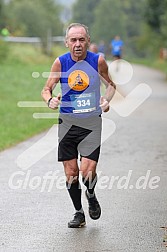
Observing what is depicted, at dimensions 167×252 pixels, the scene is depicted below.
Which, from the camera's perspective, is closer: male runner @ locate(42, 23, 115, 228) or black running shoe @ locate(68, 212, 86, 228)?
male runner @ locate(42, 23, 115, 228)

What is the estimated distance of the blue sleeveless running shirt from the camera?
804 cm

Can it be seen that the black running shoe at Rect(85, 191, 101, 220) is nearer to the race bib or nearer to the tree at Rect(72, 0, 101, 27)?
the race bib

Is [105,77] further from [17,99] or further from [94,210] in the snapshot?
[17,99]

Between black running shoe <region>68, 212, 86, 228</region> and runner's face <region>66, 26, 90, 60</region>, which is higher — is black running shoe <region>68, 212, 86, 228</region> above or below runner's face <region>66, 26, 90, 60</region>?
below

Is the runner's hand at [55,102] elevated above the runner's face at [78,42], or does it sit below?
below

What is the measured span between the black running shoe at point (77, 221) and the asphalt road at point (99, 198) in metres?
0.08

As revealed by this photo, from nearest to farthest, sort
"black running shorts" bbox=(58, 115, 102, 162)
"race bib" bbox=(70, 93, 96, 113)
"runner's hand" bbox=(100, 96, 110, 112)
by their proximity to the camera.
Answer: "runner's hand" bbox=(100, 96, 110, 112), "race bib" bbox=(70, 93, 96, 113), "black running shorts" bbox=(58, 115, 102, 162)

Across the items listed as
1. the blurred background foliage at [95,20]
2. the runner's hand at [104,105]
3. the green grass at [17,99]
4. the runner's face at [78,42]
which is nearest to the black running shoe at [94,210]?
the runner's hand at [104,105]

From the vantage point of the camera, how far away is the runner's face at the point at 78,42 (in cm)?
795

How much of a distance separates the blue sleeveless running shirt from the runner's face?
92 mm

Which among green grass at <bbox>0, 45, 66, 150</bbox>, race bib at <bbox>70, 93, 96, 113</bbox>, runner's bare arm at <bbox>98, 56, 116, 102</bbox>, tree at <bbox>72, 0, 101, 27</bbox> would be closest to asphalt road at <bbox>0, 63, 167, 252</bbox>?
Answer: green grass at <bbox>0, 45, 66, 150</bbox>

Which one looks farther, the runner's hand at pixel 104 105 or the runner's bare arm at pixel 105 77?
the runner's bare arm at pixel 105 77

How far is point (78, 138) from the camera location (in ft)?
27.1

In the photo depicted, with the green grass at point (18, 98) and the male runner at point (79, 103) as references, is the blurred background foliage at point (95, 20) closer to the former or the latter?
the green grass at point (18, 98)
